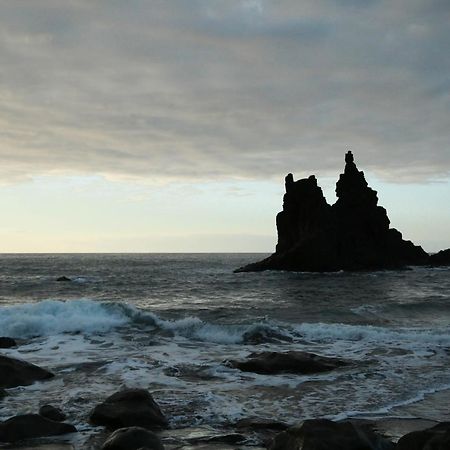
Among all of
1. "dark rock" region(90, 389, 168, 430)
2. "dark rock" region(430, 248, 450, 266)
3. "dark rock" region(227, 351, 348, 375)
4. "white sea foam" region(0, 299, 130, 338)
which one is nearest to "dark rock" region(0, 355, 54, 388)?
"dark rock" region(90, 389, 168, 430)

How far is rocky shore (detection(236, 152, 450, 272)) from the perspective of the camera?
7444 centimetres

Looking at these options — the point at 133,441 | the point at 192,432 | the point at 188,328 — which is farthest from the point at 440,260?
the point at 133,441

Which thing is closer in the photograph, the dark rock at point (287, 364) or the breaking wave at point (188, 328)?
the dark rock at point (287, 364)

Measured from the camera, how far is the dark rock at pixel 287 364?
13961 millimetres

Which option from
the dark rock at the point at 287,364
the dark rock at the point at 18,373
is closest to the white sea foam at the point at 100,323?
the dark rock at the point at 287,364

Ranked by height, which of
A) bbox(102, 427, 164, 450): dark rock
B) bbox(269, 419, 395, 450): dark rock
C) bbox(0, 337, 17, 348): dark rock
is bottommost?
bbox(0, 337, 17, 348): dark rock

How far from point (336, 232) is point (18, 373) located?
226ft

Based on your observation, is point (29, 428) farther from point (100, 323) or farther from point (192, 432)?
point (100, 323)

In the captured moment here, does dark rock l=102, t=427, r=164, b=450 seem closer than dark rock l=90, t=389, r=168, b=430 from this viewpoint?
Yes

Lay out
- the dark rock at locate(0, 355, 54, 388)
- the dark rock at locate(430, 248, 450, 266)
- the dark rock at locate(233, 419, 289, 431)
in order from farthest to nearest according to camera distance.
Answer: the dark rock at locate(430, 248, 450, 266) → the dark rock at locate(0, 355, 54, 388) → the dark rock at locate(233, 419, 289, 431)

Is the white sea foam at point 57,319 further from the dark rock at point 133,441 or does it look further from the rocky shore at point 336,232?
the rocky shore at point 336,232

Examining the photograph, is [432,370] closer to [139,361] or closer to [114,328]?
[139,361]

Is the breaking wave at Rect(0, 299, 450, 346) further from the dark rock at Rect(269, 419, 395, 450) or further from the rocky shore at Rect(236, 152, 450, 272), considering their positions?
the rocky shore at Rect(236, 152, 450, 272)

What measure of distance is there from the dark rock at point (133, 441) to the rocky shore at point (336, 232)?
6670 cm
